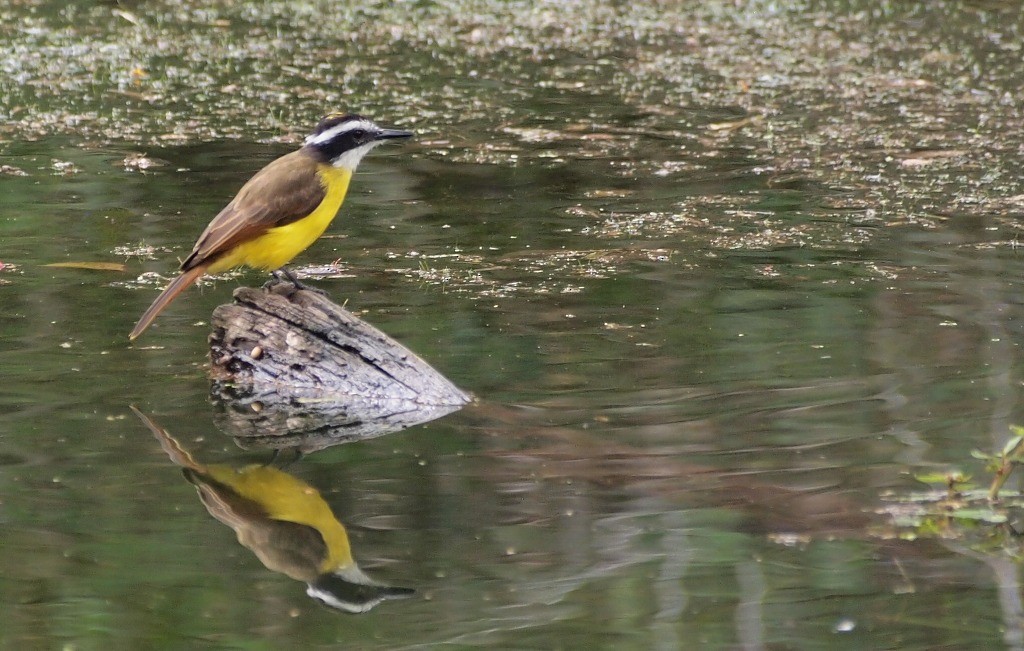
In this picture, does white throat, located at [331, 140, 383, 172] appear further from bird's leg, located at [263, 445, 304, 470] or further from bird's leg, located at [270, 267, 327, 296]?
bird's leg, located at [263, 445, 304, 470]

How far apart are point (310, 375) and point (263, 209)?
762mm

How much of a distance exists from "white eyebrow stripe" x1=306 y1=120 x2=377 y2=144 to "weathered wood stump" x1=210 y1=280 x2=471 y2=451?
2.72ft

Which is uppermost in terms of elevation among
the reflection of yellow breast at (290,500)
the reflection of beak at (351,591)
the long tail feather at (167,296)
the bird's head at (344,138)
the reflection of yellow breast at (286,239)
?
the bird's head at (344,138)

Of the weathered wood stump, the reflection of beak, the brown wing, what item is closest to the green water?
the reflection of beak

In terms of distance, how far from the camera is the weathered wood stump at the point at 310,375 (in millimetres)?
→ 6309

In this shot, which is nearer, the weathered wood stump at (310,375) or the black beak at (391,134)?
the weathered wood stump at (310,375)

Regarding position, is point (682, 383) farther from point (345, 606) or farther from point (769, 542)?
point (345, 606)

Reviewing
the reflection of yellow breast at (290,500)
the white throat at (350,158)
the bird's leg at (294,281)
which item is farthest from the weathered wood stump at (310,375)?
the white throat at (350,158)

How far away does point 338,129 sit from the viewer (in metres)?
7.20

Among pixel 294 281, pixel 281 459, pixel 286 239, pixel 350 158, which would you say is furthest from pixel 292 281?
pixel 281 459

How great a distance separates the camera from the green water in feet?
15.8

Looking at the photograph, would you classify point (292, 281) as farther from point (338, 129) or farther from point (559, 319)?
point (559, 319)

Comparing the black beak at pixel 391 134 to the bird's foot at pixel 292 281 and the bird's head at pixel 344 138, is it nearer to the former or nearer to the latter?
the bird's head at pixel 344 138

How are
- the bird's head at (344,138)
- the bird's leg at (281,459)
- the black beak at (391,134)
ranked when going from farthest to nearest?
the black beak at (391,134)
the bird's head at (344,138)
the bird's leg at (281,459)
